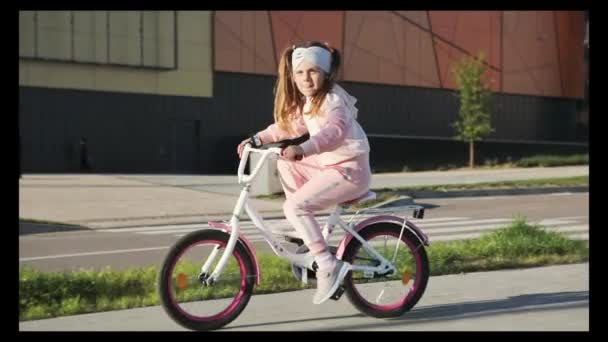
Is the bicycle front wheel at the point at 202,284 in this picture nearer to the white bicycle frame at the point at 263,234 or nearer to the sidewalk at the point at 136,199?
the white bicycle frame at the point at 263,234

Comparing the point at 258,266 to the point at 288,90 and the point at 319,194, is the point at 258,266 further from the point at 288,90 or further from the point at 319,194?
the point at 288,90

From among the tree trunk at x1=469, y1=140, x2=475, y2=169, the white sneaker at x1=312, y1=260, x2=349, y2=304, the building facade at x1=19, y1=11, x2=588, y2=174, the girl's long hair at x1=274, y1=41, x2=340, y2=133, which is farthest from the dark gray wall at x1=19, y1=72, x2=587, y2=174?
the white sneaker at x1=312, y1=260, x2=349, y2=304

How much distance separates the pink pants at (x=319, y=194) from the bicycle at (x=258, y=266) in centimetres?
11

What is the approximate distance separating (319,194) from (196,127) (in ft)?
105

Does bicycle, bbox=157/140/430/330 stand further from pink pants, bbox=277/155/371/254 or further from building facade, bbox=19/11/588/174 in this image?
building facade, bbox=19/11/588/174

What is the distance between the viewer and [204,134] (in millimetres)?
37438

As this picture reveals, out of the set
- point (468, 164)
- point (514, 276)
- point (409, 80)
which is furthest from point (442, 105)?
point (514, 276)

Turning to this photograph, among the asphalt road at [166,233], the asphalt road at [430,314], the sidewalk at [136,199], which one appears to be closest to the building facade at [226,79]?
the sidewalk at [136,199]

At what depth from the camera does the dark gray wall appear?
33.7 metres

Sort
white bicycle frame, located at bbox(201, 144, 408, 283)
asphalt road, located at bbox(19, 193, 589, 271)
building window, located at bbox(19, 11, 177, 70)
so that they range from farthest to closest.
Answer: building window, located at bbox(19, 11, 177, 70) → asphalt road, located at bbox(19, 193, 589, 271) → white bicycle frame, located at bbox(201, 144, 408, 283)

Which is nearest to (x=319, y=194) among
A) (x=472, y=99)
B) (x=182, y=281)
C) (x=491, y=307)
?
(x=182, y=281)

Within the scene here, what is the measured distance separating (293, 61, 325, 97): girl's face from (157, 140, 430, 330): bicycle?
0.41 m
